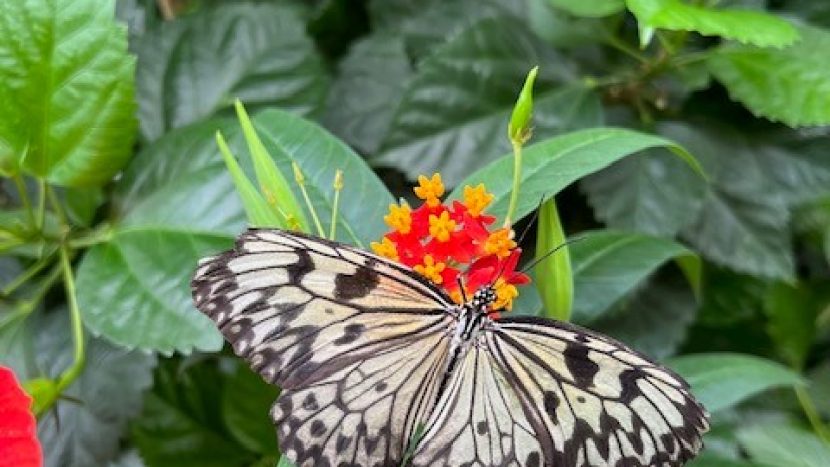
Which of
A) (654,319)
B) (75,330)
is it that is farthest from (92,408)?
(654,319)

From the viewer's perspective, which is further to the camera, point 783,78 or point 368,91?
point 368,91

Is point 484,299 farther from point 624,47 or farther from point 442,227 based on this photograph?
point 624,47

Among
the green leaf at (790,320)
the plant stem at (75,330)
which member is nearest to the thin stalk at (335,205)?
the plant stem at (75,330)

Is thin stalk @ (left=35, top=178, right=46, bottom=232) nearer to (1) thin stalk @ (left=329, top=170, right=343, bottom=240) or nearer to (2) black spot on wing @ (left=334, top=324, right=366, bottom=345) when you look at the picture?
(1) thin stalk @ (left=329, top=170, right=343, bottom=240)

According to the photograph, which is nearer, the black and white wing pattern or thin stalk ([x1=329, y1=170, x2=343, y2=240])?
the black and white wing pattern

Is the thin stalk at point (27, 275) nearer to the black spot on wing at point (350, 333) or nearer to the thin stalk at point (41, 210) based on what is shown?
the thin stalk at point (41, 210)

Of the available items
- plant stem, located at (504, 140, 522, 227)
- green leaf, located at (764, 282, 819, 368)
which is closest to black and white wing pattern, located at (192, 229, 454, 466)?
plant stem, located at (504, 140, 522, 227)

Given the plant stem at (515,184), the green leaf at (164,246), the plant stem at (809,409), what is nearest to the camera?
the plant stem at (515,184)
